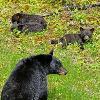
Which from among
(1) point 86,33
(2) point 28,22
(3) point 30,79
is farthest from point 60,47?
(3) point 30,79

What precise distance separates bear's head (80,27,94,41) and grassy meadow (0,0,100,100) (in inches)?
13.7

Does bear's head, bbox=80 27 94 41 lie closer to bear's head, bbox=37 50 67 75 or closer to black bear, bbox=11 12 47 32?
black bear, bbox=11 12 47 32

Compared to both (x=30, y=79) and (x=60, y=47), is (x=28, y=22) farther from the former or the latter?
(x=30, y=79)

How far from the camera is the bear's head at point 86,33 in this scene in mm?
21783

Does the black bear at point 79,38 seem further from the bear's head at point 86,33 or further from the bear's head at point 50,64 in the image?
the bear's head at point 50,64

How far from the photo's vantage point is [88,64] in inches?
738

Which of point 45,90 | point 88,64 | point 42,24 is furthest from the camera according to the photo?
point 42,24

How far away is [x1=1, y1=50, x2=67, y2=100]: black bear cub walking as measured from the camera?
11.5 metres

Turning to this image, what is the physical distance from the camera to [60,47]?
68.4ft

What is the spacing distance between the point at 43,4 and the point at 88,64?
1007 cm

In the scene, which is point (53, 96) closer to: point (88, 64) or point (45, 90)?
point (45, 90)

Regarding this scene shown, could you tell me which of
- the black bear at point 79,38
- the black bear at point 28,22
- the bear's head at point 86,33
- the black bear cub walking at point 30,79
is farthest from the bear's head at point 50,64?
the black bear at point 28,22

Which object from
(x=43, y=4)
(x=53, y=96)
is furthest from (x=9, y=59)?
(x=43, y=4)

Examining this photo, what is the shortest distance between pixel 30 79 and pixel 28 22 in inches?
472
